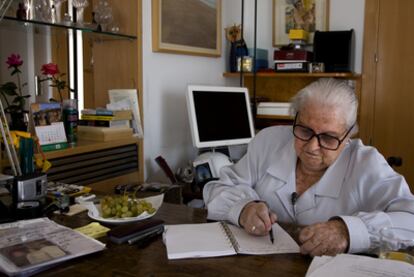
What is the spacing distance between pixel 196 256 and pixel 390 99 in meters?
2.45

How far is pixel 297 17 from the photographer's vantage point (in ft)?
10.8

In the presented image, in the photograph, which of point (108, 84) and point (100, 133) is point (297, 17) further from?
point (100, 133)

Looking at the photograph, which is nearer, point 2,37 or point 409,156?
point 409,156

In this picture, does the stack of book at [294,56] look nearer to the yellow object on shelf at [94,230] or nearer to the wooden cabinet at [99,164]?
the wooden cabinet at [99,164]

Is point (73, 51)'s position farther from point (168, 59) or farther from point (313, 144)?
point (313, 144)

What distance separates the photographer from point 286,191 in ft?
5.10

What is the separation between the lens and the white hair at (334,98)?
4.61ft

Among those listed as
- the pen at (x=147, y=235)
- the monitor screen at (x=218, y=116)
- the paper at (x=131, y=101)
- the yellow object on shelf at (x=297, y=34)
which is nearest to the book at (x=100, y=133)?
the paper at (x=131, y=101)

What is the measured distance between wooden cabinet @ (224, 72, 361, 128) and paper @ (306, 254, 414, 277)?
219cm

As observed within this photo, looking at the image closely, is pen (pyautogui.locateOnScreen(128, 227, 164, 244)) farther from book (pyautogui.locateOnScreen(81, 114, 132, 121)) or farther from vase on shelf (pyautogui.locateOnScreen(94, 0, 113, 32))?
vase on shelf (pyautogui.locateOnScreen(94, 0, 113, 32))

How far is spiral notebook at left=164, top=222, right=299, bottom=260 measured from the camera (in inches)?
43.9

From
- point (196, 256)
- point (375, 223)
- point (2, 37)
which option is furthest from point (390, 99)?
point (2, 37)

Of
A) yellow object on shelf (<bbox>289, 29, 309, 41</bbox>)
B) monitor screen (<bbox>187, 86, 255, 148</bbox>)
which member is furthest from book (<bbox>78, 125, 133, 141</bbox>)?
yellow object on shelf (<bbox>289, 29, 309, 41</bbox>)

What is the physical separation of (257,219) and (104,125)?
124 cm
